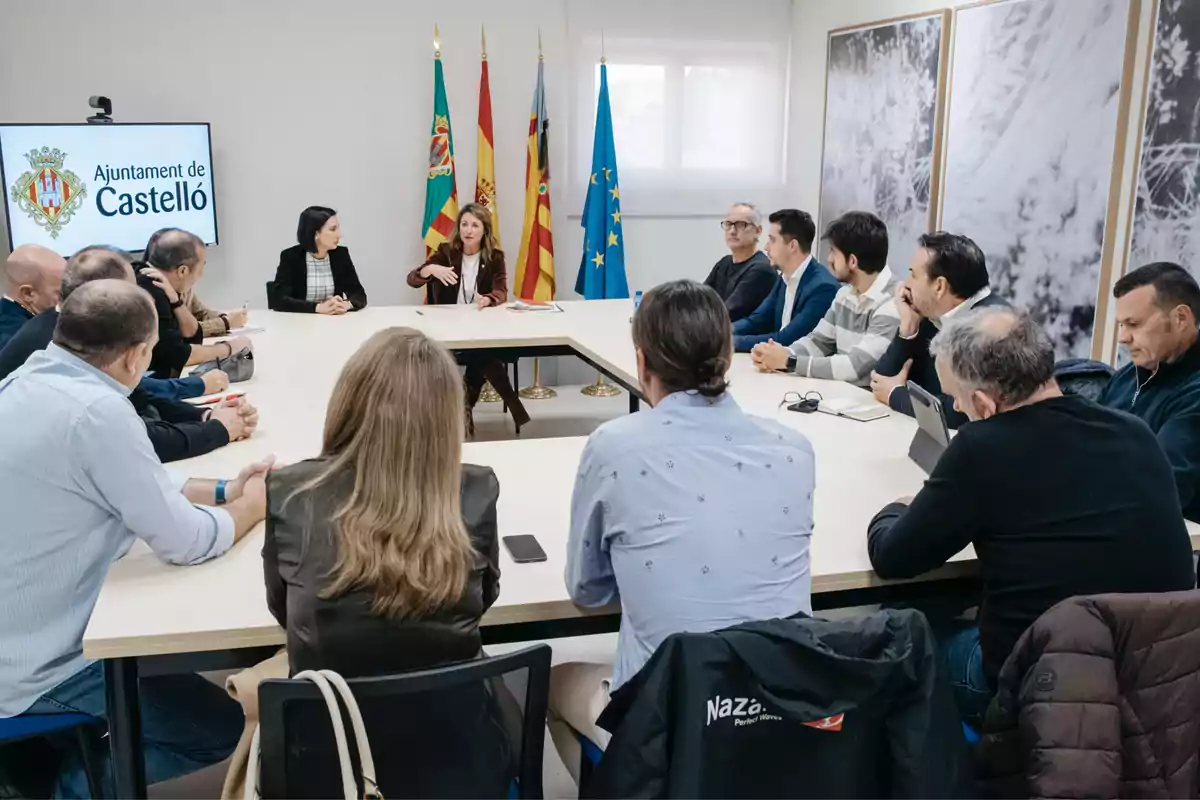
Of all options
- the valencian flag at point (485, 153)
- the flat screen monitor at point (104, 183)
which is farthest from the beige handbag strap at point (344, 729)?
the valencian flag at point (485, 153)

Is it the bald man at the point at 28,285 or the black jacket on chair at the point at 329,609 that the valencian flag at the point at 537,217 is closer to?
the bald man at the point at 28,285

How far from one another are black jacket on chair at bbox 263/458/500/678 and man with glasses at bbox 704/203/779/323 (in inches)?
133

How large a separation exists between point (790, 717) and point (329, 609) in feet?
2.26

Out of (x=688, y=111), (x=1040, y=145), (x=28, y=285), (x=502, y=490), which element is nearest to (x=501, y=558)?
(x=502, y=490)

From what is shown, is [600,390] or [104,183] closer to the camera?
[104,183]

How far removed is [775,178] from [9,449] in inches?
229

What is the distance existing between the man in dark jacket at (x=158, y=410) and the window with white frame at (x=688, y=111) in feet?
13.8

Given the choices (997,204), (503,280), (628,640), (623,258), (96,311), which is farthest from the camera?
(623,258)

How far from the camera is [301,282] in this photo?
5.34m

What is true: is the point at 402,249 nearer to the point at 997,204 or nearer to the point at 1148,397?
the point at 997,204

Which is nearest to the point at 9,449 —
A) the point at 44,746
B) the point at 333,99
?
the point at 44,746

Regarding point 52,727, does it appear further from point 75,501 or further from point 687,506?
point 687,506

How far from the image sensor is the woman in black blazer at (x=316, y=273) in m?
5.18

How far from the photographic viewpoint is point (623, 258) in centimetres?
671
